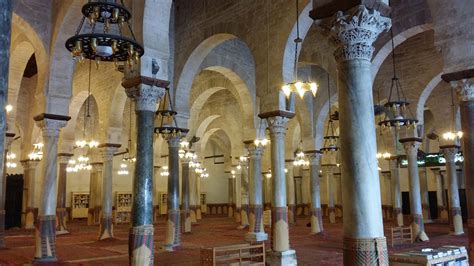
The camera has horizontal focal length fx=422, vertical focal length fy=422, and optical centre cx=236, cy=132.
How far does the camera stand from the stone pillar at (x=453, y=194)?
15.8 meters

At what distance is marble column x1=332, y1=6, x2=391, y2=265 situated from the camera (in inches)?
185

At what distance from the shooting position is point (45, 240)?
10469mm

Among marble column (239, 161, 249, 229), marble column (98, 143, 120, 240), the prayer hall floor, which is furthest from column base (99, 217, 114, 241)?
marble column (239, 161, 249, 229)

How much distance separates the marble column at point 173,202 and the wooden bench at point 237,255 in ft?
14.8

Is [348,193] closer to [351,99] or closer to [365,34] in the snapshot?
[351,99]

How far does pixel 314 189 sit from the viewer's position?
1764 centimetres

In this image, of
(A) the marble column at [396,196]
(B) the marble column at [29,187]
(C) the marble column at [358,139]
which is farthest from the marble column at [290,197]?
(C) the marble column at [358,139]

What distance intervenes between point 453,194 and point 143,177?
13.0 m

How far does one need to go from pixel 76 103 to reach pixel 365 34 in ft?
50.8

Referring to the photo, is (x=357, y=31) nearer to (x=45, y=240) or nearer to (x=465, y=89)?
(x=465, y=89)

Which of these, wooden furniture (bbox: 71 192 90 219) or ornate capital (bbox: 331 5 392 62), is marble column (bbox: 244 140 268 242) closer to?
ornate capital (bbox: 331 5 392 62)

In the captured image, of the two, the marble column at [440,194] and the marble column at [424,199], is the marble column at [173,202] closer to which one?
the marble column at [424,199]

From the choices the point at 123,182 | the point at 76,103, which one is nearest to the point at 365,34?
the point at 76,103

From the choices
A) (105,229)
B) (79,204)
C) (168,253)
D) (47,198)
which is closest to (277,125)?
(168,253)
